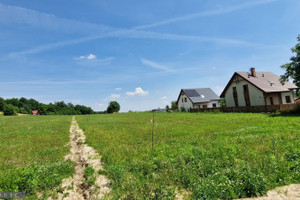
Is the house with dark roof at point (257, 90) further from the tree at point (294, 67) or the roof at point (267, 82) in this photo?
the tree at point (294, 67)

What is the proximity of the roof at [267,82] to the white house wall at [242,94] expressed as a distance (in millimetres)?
871

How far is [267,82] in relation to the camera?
111 ft

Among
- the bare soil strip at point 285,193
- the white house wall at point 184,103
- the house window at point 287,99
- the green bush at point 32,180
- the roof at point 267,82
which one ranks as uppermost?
the roof at point 267,82

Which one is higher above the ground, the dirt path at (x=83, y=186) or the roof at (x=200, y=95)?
the roof at (x=200, y=95)

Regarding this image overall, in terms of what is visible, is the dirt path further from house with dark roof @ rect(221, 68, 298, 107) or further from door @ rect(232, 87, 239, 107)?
door @ rect(232, 87, 239, 107)

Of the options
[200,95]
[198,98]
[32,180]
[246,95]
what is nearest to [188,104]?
[198,98]

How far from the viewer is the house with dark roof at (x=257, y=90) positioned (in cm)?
3111

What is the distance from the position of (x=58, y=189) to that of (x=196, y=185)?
13.1 feet

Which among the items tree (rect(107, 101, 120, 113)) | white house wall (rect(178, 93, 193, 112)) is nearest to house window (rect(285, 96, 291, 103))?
white house wall (rect(178, 93, 193, 112))

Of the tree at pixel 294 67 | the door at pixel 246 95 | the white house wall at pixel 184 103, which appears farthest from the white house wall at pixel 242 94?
the white house wall at pixel 184 103

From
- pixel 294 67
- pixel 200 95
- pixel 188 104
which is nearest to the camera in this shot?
pixel 294 67

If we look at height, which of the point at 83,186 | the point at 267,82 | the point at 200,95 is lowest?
the point at 83,186

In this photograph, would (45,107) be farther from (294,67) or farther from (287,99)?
Result: (294,67)

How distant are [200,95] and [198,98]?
1792 mm
